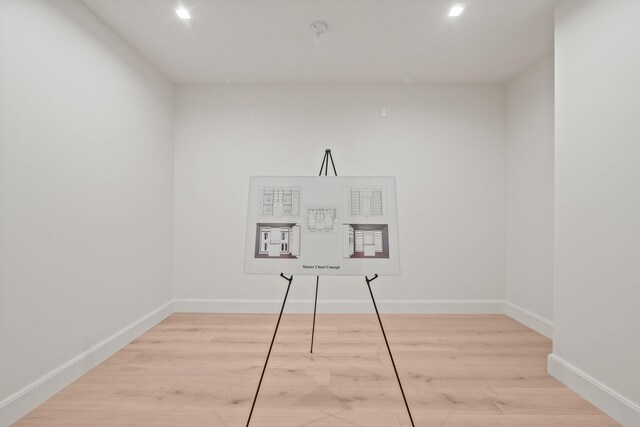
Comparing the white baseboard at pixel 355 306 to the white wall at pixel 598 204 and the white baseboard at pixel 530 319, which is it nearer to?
the white baseboard at pixel 530 319

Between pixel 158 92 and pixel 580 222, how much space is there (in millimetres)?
4099

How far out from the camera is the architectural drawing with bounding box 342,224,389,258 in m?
2.29

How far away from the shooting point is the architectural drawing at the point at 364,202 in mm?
2338

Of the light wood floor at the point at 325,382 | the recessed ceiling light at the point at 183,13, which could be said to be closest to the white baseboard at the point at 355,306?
the light wood floor at the point at 325,382

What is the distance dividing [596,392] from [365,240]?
5.70 feet

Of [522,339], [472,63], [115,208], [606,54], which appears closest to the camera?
[606,54]

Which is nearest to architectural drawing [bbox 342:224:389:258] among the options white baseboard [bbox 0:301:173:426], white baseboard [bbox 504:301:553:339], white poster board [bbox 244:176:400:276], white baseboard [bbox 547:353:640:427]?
white poster board [bbox 244:176:400:276]

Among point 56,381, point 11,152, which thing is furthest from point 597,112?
point 56,381

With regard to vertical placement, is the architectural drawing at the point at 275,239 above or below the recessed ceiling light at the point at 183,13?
below

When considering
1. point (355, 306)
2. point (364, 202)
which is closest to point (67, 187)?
point (364, 202)

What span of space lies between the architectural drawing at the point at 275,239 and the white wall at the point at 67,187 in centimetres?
139

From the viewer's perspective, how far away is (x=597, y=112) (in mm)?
2158

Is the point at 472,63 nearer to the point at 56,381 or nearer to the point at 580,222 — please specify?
the point at 580,222

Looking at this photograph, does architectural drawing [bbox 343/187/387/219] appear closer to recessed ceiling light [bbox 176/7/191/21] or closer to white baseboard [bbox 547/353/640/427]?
white baseboard [bbox 547/353/640/427]
